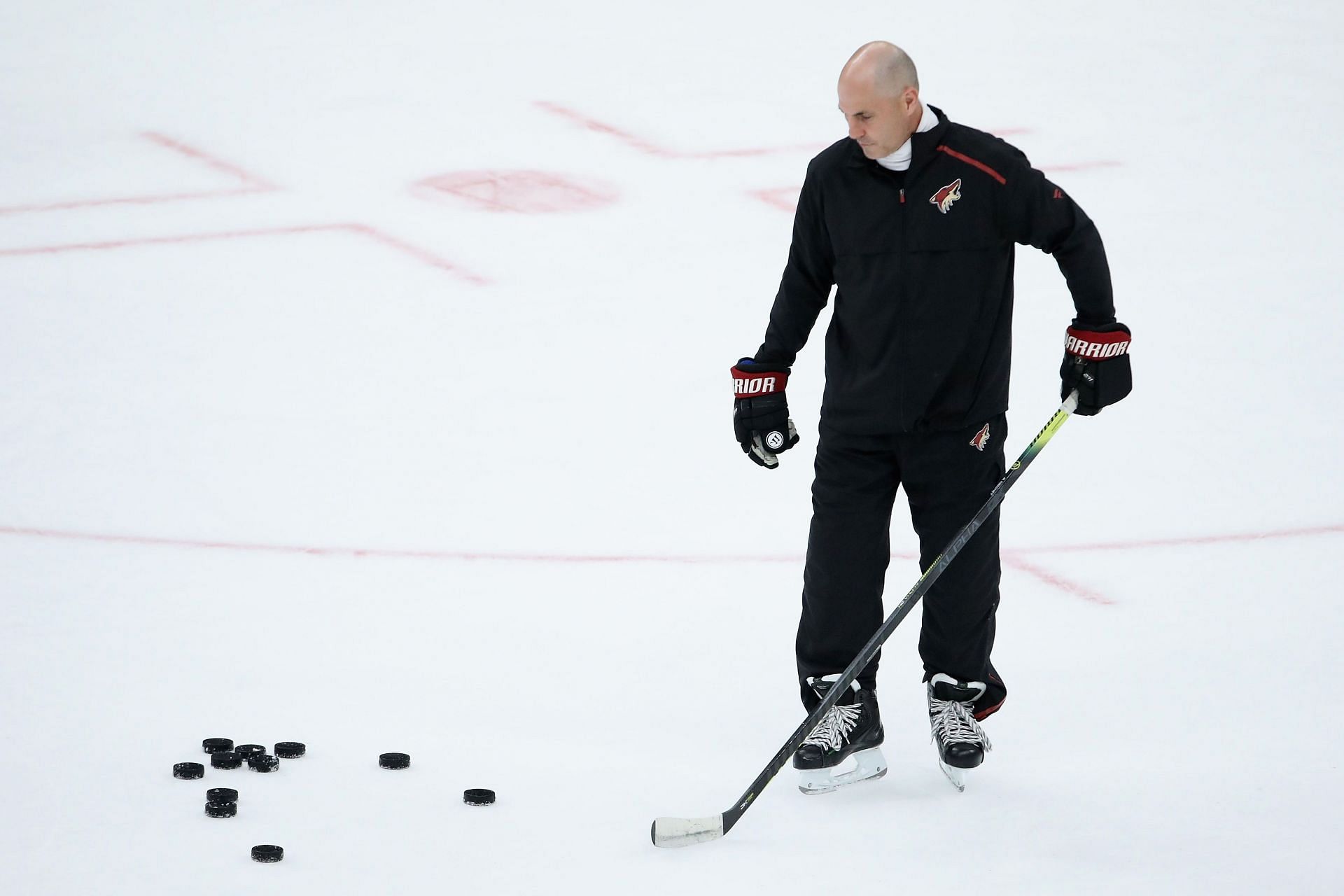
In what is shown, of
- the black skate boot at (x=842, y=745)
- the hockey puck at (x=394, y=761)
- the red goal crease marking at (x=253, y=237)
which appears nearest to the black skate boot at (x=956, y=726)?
the black skate boot at (x=842, y=745)

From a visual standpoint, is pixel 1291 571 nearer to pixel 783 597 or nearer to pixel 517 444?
pixel 783 597

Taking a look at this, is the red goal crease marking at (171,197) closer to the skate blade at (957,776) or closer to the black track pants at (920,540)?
the black track pants at (920,540)

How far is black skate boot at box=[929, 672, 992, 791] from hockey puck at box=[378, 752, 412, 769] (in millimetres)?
910

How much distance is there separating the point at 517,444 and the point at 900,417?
1986mm

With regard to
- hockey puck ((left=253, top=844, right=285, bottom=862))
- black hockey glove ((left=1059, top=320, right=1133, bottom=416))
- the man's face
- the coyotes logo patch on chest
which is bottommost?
hockey puck ((left=253, top=844, right=285, bottom=862))

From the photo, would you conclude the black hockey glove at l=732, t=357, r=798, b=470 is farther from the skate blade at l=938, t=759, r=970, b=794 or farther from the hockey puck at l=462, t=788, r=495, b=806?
the hockey puck at l=462, t=788, r=495, b=806

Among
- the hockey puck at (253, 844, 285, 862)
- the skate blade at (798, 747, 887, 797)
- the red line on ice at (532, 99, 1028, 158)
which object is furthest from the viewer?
the red line on ice at (532, 99, 1028, 158)

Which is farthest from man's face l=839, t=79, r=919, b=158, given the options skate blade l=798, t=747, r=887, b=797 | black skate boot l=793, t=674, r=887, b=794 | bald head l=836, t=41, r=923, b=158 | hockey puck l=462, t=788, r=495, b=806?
hockey puck l=462, t=788, r=495, b=806

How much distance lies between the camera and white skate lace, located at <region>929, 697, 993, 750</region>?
3168 mm

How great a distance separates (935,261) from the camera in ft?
10.0

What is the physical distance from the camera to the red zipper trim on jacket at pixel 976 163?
9.95ft

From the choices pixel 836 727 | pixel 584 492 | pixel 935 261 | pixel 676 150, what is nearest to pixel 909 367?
pixel 935 261

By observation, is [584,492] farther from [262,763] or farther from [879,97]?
[879,97]

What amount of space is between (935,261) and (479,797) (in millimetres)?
1153
